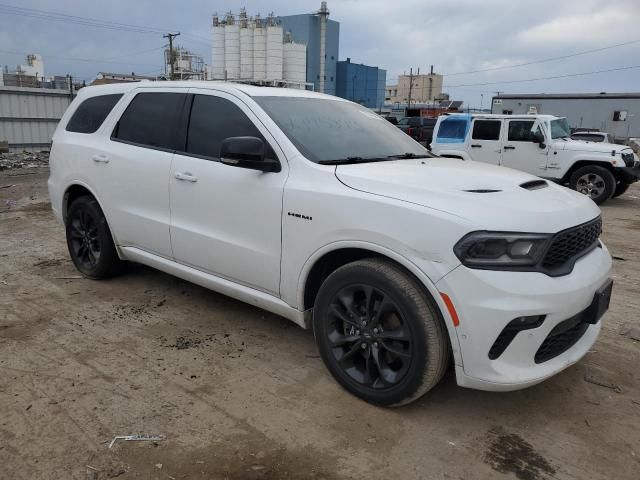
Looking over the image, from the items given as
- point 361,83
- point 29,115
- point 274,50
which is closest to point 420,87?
point 361,83

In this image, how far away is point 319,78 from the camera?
5391 cm

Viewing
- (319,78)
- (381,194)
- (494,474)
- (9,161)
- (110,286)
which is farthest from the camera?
(319,78)

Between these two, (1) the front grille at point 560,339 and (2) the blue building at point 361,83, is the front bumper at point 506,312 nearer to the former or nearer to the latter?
(1) the front grille at point 560,339

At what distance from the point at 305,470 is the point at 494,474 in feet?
2.98

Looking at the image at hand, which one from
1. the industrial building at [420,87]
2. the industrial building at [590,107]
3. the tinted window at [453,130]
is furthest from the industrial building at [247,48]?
the industrial building at [420,87]

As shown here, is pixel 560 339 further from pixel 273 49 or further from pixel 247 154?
pixel 273 49

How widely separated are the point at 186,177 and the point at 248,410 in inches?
69.2

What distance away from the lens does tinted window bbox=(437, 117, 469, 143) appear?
1275cm

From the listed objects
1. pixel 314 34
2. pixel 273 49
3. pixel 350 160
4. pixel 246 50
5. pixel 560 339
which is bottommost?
pixel 560 339

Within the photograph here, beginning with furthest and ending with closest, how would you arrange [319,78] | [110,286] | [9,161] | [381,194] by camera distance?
[319,78], [9,161], [110,286], [381,194]

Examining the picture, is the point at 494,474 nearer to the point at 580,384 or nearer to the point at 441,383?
the point at 441,383

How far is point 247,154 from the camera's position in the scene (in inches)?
126

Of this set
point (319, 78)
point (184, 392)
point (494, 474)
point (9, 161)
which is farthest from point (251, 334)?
point (319, 78)

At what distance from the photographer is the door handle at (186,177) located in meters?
3.78
